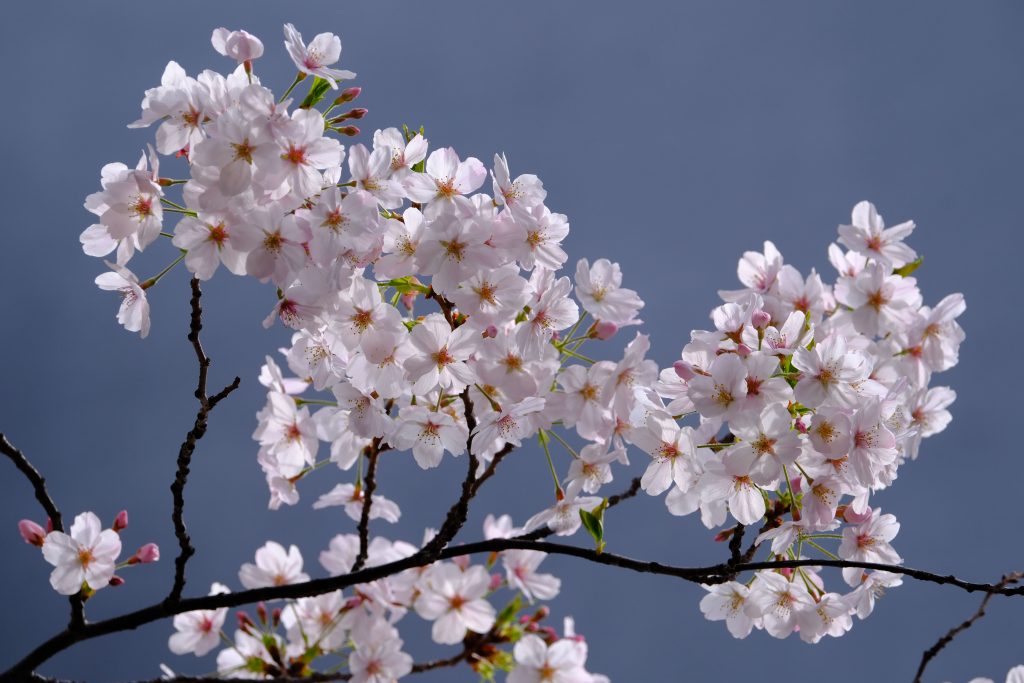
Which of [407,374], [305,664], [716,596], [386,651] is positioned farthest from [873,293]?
[305,664]

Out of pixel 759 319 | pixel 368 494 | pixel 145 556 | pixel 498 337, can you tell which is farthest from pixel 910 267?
pixel 145 556

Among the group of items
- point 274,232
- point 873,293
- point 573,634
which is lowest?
point 573,634

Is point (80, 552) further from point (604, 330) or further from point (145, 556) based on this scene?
point (604, 330)

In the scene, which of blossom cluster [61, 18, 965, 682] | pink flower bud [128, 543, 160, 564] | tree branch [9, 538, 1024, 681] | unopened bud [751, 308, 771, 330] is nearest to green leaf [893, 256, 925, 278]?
blossom cluster [61, 18, 965, 682]

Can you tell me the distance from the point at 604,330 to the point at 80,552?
1.48 meters

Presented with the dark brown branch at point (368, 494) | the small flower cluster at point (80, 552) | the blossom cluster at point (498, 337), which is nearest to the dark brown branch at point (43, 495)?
the small flower cluster at point (80, 552)

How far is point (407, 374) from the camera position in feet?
6.53

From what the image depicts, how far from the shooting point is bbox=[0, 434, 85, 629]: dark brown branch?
6.63ft

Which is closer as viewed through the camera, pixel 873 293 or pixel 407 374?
pixel 407 374

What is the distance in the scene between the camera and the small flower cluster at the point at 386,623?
9.31 feet

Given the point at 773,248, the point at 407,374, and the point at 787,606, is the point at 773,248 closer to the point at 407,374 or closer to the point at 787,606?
the point at 787,606

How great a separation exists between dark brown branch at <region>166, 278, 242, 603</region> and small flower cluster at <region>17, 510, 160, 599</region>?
0.26 meters

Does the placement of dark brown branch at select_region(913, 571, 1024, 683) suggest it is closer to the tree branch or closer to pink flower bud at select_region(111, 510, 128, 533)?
the tree branch

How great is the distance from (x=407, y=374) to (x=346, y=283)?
9.9 inches
